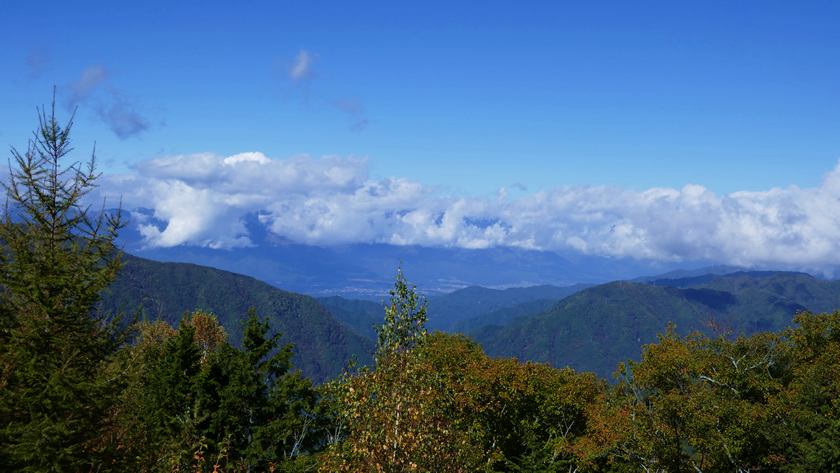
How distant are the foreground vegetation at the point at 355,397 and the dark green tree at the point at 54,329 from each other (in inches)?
1.9

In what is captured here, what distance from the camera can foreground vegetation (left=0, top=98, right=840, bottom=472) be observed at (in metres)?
13.2

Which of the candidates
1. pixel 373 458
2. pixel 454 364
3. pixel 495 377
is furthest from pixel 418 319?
pixel 454 364

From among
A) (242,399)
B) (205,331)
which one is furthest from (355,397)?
(205,331)

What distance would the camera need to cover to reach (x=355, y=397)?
1332cm

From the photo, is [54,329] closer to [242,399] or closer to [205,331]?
[242,399]

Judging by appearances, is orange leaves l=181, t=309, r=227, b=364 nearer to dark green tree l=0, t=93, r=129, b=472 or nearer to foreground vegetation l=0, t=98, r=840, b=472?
foreground vegetation l=0, t=98, r=840, b=472

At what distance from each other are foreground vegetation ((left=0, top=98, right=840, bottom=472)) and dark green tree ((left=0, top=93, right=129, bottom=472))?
5 cm

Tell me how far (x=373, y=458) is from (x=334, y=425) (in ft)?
116

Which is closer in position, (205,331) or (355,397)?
(355,397)

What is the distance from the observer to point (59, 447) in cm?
1276

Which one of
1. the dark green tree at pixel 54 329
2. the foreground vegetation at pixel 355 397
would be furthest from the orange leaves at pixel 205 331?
the dark green tree at pixel 54 329

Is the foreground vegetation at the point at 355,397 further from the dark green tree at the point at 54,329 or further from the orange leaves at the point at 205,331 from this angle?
the orange leaves at the point at 205,331

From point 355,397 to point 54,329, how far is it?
28.0ft

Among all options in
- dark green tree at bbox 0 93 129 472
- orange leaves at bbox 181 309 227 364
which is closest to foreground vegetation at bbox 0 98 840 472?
dark green tree at bbox 0 93 129 472
